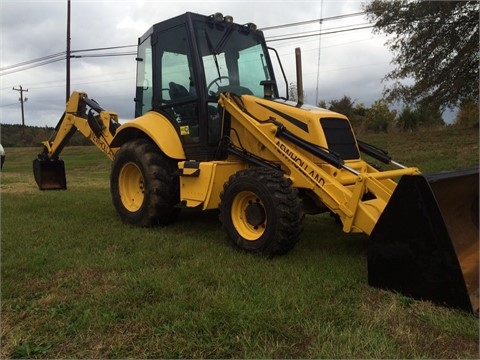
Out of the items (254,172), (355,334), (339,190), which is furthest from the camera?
(254,172)

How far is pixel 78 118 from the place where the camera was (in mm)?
8172

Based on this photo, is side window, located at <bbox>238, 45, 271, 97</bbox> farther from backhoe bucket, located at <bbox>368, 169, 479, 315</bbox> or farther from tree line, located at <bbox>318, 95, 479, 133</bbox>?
tree line, located at <bbox>318, 95, 479, 133</bbox>

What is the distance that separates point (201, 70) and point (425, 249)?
3.55 meters

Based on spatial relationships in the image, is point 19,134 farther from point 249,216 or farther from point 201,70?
point 249,216

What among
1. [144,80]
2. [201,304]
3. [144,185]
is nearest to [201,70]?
[144,80]

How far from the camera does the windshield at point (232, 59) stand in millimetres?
5916

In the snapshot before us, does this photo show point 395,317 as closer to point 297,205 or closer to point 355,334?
point 355,334

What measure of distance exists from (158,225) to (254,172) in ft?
6.86

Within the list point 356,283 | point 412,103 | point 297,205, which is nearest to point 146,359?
point 356,283

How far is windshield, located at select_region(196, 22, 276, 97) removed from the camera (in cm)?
592

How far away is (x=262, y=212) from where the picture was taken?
4.82 m

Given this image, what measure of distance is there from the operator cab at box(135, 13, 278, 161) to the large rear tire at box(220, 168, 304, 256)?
1093 mm

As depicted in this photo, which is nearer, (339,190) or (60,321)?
(60,321)

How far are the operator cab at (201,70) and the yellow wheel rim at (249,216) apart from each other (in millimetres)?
1093
